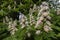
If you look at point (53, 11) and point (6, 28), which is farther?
point (53, 11)

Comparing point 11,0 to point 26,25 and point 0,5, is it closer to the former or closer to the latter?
point 0,5

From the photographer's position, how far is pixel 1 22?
4840mm

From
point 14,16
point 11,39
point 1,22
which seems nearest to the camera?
point 11,39

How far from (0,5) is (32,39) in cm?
142

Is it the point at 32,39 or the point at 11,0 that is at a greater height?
the point at 11,0

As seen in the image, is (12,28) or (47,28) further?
(12,28)

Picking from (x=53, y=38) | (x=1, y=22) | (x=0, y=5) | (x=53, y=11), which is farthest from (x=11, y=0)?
(x=53, y=38)

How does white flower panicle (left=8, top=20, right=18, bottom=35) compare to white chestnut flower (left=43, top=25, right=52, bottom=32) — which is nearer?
white chestnut flower (left=43, top=25, right=52, bottom=32)

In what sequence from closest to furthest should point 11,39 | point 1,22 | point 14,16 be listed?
point 11,39 < point 1,22 < point 14,16

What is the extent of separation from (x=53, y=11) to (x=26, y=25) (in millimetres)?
891

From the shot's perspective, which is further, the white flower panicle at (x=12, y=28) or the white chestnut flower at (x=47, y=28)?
the white flower panicle at (x=12, y=28)

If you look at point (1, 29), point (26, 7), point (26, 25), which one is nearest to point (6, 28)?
point (1, 29)

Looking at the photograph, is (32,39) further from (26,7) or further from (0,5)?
(0,5)

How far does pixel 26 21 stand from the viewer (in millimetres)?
4266
